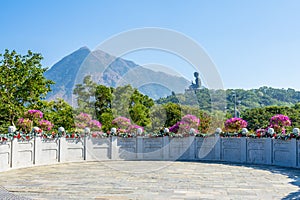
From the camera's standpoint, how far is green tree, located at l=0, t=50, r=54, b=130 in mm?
15656

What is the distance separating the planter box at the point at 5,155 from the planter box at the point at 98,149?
3182 mm

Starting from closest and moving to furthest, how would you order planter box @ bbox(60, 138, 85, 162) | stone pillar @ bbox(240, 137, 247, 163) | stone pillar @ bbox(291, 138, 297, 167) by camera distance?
stone pillar @ bbox(291, 138, 297, 167) → planter box @ bbox(60, 138, 85, 162) → stone pillar @ bbox(240, 137, 247, 163)

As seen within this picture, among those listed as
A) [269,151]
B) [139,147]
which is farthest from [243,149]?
[139,147]

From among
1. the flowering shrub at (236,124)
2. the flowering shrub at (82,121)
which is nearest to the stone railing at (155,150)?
the flowering shrub at (236,124)

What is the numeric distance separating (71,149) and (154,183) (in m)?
5.28

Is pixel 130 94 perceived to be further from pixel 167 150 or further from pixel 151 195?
pixel 151 195

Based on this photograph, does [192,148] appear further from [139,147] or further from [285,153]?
[285,153]

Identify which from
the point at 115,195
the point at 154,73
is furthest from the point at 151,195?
the point at 154,73

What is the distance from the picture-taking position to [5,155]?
29.6 ft

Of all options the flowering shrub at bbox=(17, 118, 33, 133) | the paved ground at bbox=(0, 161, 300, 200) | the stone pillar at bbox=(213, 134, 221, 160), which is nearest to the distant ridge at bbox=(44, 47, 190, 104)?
the flowering shrub at bbox=(17, 118, 33, 133)

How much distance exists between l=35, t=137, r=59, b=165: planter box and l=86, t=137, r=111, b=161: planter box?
1.22 meters

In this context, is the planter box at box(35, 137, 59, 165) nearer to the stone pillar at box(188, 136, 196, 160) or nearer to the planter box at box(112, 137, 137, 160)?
the planter box at box(112, 137, 137, 160)

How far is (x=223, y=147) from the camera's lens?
1225 centimetres

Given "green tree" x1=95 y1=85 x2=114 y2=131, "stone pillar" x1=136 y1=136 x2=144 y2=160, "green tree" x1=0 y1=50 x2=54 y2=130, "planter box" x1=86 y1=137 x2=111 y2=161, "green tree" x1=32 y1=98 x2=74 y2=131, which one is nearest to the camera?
"planter box" x1=86 y1=137 x2=111 y2=161
